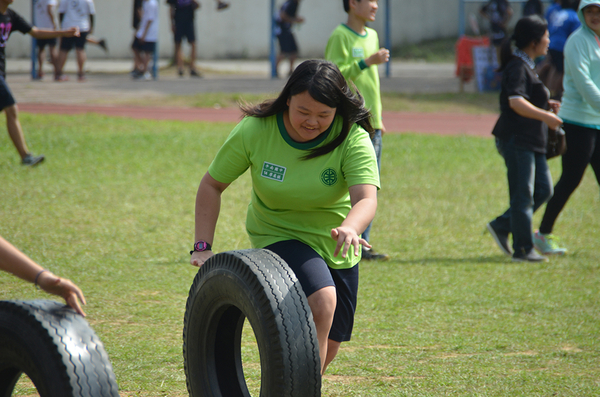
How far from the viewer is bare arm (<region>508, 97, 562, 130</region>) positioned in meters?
5.58

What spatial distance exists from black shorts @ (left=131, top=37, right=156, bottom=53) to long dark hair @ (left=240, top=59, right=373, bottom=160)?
1559cm

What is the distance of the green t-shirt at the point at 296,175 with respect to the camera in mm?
3072

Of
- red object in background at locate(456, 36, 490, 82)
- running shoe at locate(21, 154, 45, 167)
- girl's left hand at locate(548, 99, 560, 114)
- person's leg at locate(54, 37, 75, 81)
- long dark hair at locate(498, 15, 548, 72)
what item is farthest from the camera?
red object in background at locate(456, 36, 490, 82)

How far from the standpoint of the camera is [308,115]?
3.00 meters

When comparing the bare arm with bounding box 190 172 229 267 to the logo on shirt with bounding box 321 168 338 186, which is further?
the bare arm with bounding box 190 172 229 267

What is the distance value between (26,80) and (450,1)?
20.0m

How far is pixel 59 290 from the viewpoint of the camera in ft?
7.77

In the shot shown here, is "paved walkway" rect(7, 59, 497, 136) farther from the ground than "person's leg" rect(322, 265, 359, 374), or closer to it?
closer to it

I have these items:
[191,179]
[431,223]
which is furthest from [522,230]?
[191,179]

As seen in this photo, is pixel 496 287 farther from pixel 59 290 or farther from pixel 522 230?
pixel 59 290

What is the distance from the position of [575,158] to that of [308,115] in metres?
3.88

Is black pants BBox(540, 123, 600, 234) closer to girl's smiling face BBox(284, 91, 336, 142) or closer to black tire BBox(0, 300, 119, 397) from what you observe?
girl's smiling face BBox(284, 91, 336, 142)

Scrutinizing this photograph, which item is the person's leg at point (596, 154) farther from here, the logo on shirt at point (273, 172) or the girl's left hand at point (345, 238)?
the girl's left hand at point (345, 238)

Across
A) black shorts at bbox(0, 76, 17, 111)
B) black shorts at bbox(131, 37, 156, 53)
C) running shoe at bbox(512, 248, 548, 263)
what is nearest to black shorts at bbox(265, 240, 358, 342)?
running shoe at bbox(512, 248, 548, 263)
